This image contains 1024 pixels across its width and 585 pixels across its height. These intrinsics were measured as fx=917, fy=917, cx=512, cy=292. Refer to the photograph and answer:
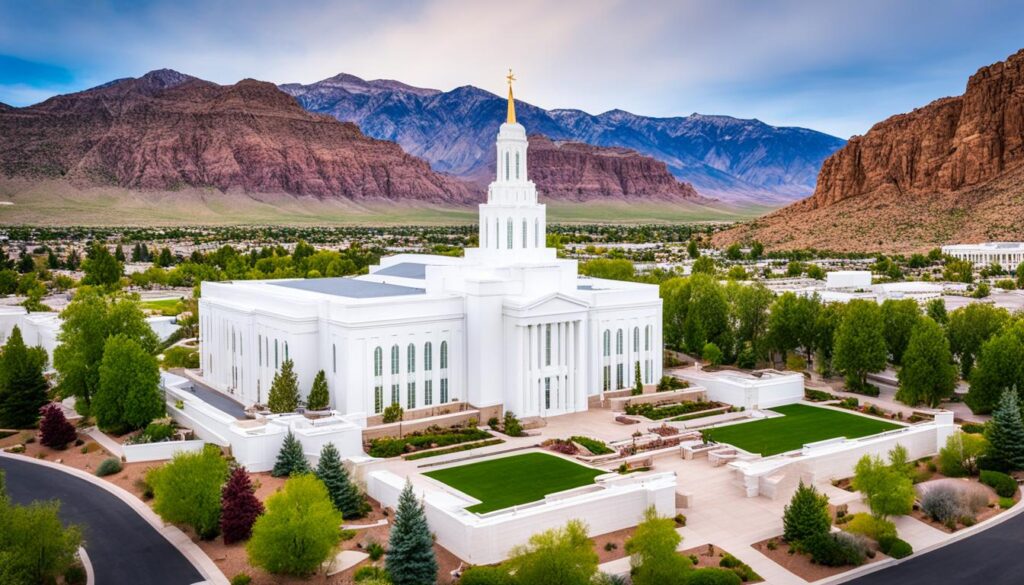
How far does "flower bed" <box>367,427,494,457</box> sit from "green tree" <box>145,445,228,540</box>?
31.3 feet

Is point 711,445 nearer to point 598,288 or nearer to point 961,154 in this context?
point 598,288

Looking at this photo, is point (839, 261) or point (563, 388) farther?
point (839, 261)

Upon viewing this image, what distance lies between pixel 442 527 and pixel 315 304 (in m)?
18.8

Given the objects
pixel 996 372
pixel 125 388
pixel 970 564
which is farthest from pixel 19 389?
pixel 996 372

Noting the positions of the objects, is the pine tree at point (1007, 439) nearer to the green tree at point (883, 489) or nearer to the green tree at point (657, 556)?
the green tree at point (883, 489)

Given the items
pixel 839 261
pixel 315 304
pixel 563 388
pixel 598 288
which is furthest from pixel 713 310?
pixel 839 261

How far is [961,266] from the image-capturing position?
4528 inches

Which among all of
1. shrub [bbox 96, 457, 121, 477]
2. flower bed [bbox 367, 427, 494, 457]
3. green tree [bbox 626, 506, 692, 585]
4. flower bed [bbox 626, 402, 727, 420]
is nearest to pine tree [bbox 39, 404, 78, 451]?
shrub [bbox 96, 457, 121, 477]

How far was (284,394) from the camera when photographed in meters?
44.4

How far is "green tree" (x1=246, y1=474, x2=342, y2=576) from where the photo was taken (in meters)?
28.4

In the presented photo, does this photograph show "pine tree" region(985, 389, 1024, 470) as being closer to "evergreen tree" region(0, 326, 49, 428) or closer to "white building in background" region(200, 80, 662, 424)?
"white building in background" region(200, 80, 662, 424)

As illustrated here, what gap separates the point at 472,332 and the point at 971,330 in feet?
105

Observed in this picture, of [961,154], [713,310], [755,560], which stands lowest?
[755,560]

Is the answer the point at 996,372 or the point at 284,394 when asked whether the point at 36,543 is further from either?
the point at 996,372
